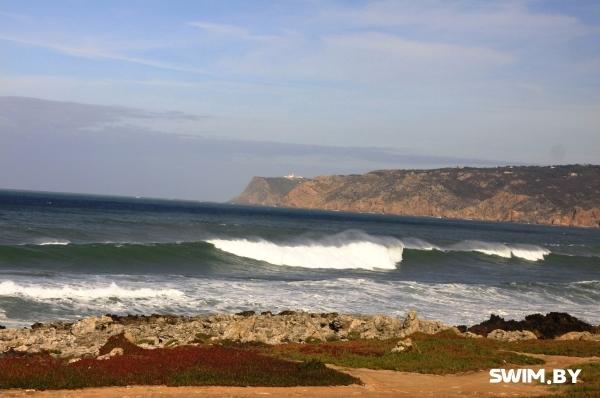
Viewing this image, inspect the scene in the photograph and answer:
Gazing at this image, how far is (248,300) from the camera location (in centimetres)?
3344

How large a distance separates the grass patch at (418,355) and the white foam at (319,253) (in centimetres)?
3691

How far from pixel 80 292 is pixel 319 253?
3288cm

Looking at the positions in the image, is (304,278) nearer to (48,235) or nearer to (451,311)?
(451,311)

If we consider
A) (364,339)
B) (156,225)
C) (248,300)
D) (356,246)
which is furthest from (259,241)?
(364,339)

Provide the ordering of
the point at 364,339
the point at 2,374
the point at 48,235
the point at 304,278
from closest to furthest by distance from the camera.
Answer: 1. the point at 2,374
2. the point at 364,339
3. the point at 304,278
4. the point at 48,235

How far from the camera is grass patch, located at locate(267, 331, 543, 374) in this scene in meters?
18.1

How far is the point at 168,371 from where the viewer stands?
15898 millimetres

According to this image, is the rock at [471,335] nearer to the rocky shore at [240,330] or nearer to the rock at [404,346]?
the rocky shore at [240,330]

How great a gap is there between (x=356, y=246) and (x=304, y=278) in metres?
22.2

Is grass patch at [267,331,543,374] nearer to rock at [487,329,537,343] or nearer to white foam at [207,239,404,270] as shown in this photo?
rock at [487,329,537,343]

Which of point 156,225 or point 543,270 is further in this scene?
point 156,225

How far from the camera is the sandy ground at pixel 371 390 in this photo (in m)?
14.2

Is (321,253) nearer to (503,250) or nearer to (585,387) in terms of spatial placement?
(503,250)

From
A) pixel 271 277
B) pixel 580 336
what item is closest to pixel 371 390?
pixel 580 336
